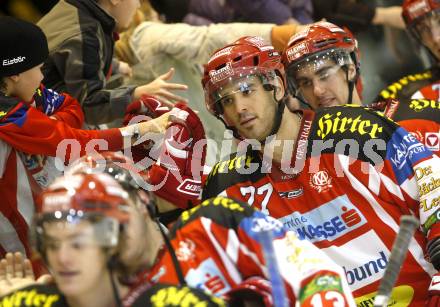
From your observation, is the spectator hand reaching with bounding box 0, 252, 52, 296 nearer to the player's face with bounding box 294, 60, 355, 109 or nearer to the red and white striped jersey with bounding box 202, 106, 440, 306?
the red and white striped jersey with bounding box 202, 106, 440, 306

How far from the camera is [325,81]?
449 cm

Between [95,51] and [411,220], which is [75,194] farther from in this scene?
[95,51]

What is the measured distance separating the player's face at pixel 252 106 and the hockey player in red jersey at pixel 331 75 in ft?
1.91

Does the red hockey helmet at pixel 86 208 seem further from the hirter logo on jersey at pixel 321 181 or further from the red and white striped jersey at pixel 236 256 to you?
the hirter logo on jersey at pixel 321 181

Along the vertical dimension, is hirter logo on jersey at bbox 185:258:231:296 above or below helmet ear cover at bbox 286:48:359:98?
above

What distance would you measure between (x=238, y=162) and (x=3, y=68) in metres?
0.97

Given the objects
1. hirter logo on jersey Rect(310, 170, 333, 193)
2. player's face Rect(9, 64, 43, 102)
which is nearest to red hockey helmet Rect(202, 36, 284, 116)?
hirter logo on jersey Rect(310, 170, 333, 193)

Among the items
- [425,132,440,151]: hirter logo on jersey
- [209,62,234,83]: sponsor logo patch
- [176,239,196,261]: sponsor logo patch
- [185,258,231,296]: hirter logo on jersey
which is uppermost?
[209,62,234,83]: sponsor logo patch

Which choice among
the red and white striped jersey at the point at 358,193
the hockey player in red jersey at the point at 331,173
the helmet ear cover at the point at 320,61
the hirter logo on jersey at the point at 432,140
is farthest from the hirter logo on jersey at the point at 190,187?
the hirter logo on jersey at the point at 432,140

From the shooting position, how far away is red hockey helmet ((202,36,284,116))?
12.7ft

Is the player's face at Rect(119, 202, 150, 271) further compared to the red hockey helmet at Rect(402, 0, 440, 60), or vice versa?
the red hockey helmet at Rect(402, 0, 440, 60)

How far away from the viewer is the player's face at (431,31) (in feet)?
17.3

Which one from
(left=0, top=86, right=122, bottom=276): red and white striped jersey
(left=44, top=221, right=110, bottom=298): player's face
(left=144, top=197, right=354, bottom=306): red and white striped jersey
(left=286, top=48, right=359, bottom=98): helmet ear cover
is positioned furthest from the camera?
(left=286, top=48, right=359, bottom=98): helmet ear cover

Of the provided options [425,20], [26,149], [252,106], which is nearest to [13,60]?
[26,149]
